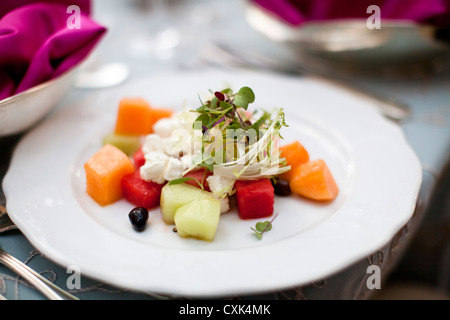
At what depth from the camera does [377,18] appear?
1567mm

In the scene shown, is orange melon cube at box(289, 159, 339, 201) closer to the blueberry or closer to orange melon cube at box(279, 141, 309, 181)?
orange melon cube at box(279, 141, 309, 181)

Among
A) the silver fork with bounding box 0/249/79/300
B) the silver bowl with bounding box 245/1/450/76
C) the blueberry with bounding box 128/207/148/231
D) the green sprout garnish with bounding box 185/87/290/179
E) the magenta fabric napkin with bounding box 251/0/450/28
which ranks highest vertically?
the magenta fabric napkin with bounding box 251/0/450/28

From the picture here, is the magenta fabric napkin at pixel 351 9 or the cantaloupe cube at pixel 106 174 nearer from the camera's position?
the cantaloupe cube at pixel 106 174

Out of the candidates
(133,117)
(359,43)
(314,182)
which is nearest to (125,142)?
(133,117)

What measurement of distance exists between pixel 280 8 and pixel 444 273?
1.27 meters

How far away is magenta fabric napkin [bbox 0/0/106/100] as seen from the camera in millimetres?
1200

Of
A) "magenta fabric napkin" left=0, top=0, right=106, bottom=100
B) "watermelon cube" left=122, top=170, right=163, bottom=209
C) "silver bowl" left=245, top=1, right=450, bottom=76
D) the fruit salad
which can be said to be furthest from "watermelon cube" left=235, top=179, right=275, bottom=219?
"silver bowl" left=245, top=1, right=450, bottom=76

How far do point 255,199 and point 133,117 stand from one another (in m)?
0.49

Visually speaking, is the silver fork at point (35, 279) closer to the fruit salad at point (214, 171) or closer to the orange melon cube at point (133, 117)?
the fruit salad at point (214, 171)

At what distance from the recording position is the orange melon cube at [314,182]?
3.55ft

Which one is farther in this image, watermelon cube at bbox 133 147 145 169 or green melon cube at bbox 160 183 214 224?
watermelon cube at bbox 133 147 145 169

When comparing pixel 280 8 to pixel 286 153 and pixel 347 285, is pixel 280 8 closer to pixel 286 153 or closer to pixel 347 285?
pixel 286 153

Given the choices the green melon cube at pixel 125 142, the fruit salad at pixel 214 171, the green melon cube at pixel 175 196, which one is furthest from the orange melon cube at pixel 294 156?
the green melon cube at pixel 125 142

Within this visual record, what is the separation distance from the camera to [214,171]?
1.08 meters
